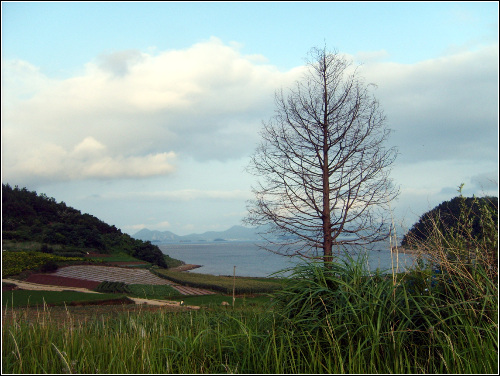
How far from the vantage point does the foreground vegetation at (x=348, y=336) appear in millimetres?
3623

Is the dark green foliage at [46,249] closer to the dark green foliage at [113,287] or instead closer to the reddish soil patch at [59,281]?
the reddish soil patch at [59,281]

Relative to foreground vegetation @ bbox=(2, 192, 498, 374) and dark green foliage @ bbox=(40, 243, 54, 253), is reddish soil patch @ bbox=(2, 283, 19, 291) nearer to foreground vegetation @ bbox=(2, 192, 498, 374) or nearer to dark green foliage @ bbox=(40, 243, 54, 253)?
dark green foliage @ bbox=(40, 243, 54, 253)

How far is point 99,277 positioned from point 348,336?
2292 centimetres

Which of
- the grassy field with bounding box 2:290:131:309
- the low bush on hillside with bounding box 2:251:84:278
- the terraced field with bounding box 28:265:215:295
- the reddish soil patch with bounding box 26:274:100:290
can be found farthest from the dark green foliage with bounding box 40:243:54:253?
the grassy field with bounding box 2:290:131:309

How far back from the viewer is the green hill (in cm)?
3073

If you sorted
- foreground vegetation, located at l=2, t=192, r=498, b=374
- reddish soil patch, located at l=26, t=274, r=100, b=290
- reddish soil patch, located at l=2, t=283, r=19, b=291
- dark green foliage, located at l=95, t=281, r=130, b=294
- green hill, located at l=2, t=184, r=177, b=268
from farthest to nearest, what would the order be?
green hill, located at l=2, t=184, r=177, b=268 < reddish soil patch, located at l=26, t=274, r=100, b=290 < dark green foliage, located at l=95, t=281, r=130, b=294 < reddish soil patch, located at l=2, t=283, r=19, b=291 < foreground vegetation, located at l=2, t=192, r=498, b=374

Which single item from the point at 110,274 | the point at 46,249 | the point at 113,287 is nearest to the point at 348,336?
the point at 113,287

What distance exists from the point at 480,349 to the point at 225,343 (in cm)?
238

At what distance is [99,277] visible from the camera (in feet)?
79.1

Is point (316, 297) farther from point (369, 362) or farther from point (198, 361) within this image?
point (198, 361)

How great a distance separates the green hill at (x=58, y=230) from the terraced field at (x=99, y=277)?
5.06 meters

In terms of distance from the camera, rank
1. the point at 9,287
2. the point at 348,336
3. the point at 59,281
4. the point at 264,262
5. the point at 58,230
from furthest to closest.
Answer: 1. the point at 264,262
2. the point at 58,230
3. the point at 59,281
4. the point at 9,287
5. the point at 348,336

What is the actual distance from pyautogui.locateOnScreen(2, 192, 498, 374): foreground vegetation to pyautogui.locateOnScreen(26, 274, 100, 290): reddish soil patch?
19.3 metres

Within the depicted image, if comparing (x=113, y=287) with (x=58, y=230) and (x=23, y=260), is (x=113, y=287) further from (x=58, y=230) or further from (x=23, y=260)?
(x=58, y=230)
